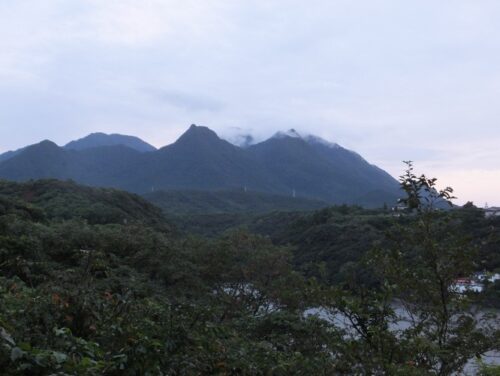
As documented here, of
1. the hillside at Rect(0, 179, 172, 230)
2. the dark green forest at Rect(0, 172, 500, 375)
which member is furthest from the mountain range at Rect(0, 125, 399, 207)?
the dark green forest at Rect(0, 172, 500, 375)

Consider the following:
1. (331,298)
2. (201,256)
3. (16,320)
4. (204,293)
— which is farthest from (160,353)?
(201,256)

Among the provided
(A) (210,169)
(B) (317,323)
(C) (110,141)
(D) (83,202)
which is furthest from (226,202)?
(C) (110,141)

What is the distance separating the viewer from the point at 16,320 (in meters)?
2.72

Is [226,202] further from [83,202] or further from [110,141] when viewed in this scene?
[110,141]

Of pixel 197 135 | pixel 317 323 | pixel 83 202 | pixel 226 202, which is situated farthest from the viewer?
pixel 197 135

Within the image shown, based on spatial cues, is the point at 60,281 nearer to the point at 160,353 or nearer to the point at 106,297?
the point at 106,297

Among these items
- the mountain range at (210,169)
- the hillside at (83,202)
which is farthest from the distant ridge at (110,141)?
the hillside at (83,202)

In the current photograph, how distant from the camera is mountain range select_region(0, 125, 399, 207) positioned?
92.6m

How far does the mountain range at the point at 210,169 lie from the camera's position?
92562 millimetres

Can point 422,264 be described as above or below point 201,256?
above

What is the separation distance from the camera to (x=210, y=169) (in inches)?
3939

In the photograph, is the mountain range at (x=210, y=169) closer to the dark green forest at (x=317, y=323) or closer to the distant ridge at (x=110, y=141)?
the distant ridge at (x=110, y=141)

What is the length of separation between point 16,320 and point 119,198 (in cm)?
2960

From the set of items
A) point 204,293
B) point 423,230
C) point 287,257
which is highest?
point 423,230
